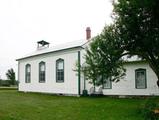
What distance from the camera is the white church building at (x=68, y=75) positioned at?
26.5 m

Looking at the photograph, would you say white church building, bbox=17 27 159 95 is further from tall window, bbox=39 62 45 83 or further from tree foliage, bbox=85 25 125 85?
tree foliage, bbox=85 25 125 85

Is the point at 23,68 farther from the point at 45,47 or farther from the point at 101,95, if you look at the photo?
the point at 101,95

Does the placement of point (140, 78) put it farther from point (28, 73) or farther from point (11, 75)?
point (11, 75)

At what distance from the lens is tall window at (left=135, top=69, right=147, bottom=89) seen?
26.4m

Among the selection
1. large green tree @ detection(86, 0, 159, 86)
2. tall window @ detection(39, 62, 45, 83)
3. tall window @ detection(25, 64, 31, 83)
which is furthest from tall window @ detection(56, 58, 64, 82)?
large green tree @ detection(86, 0, 159, 86)

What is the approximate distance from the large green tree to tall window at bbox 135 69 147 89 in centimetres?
802

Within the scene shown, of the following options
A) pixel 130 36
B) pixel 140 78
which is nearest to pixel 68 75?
pixel 140 78

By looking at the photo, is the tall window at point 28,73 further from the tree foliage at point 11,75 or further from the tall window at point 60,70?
the tree foliage at point 11,75

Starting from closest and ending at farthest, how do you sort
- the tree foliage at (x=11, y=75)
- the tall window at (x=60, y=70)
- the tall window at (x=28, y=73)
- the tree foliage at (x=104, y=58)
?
the tree foliage at (x=104, y=58)
the tall window at (x=60, y=70)
the tall window at (x=28, y=73)
the tree foliage at (x=11, y=75)

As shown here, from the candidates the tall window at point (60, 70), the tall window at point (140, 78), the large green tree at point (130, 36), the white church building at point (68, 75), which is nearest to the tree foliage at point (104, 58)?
the large green tree at point (130, 36)

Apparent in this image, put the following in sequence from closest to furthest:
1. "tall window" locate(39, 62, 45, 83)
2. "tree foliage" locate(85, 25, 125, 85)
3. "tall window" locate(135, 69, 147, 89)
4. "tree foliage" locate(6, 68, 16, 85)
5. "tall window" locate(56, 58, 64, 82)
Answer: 1. "tree foliage" locate(85, 25, 125, 85)
2. "tall window" locate(135, 69, 147, 89)
3. "tall window" locate(56, 58, 64, 82)
4. "tall window" locate(39, 62, 45, 83)
5. "tree foliage" locate(6, 68, 16, 85)

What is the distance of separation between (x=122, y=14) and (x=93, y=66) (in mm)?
3160

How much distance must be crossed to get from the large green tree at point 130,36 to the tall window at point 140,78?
316 inches

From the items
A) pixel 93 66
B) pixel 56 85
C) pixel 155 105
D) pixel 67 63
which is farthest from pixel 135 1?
pixel 56 85
